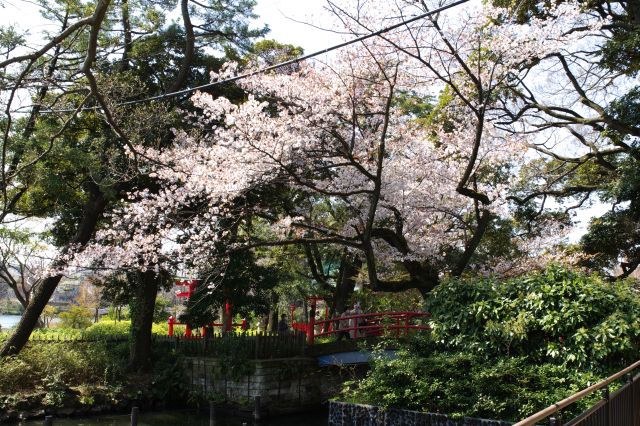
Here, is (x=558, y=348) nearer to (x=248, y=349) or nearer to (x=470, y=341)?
(x=470, y=341)

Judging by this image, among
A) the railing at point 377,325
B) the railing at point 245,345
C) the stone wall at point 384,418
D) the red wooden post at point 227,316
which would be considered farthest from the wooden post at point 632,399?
the red wooden post at point 227,316

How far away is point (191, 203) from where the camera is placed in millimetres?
16172

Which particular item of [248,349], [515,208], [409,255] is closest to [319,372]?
[248,349]

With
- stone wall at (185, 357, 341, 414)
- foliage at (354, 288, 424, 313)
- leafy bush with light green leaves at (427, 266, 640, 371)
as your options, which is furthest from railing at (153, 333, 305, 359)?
leafy bush with light green leaves at (427, 266, 640, 371)

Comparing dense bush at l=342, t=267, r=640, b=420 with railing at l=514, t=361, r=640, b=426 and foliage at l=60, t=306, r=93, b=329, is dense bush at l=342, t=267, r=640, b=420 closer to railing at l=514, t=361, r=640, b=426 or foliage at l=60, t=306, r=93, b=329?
railing at l=514, t=361, r=640, b=426

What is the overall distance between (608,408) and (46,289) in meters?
16.2

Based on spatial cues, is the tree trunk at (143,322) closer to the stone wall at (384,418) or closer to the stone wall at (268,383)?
the stone wall at (268,383)

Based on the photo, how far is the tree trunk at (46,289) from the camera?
16609 millimetres

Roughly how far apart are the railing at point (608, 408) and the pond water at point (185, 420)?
36.2 feet

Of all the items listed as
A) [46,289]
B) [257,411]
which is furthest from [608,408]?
[46,289]

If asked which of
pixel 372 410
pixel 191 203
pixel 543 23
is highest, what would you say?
pixel 543 23

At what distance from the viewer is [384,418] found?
390 inches

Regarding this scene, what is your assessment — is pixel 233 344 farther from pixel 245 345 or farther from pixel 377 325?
pixel 377 325

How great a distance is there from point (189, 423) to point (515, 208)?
11.3 meters
